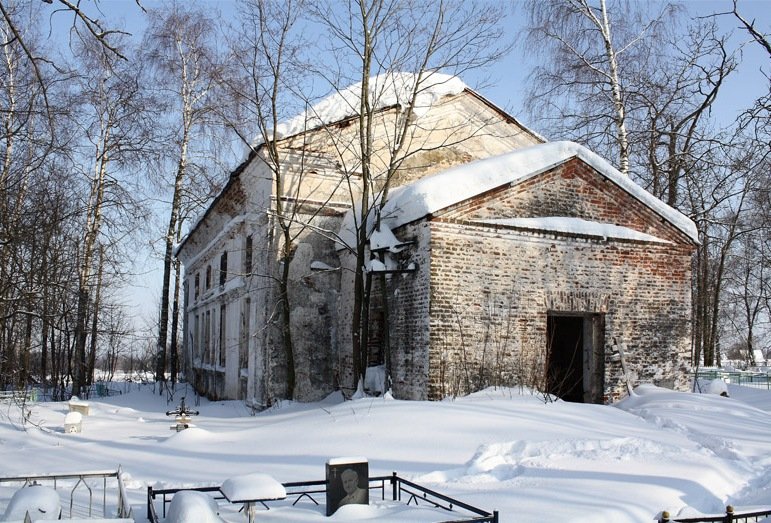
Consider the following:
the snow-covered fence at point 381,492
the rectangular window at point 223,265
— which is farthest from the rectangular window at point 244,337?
the snow-covered fence at point 381,492

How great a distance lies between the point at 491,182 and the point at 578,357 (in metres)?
4.42

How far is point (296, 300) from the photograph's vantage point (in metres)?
15.5

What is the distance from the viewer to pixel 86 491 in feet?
26.1

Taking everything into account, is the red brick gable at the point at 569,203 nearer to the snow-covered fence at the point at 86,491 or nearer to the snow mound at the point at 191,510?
the snow-covered fence at the point at 86,491

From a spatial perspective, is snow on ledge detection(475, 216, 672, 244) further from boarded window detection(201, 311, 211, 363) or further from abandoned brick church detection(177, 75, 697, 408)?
boarded window detection(201, 311, 211, 363)

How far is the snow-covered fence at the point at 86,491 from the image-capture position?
6.72m

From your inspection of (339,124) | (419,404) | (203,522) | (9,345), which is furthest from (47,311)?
(339,124)

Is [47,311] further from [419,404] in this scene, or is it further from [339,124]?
[339,124]

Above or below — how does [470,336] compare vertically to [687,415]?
above

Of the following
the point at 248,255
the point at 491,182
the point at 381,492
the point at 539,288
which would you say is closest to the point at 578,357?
the point at 539,288

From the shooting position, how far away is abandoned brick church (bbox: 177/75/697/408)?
12.4m

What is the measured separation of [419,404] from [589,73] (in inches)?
583

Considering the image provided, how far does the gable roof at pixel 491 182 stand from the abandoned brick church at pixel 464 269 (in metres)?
0.03

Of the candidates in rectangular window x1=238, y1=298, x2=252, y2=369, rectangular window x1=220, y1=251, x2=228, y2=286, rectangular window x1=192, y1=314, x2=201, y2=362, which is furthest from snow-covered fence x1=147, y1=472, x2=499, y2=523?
rectangular window x1=192, y1=314, x2=201, y2=362
